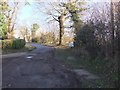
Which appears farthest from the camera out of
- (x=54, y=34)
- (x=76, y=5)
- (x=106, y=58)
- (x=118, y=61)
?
(x=54, y=34)

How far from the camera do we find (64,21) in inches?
985

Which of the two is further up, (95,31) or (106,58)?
(95,31)

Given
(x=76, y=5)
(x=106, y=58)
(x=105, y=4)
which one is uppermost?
(x=76, y=5)

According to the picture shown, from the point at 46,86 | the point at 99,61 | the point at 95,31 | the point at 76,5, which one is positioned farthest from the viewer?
the point at 76,5

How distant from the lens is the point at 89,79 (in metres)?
5.24

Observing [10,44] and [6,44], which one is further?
[10,44]

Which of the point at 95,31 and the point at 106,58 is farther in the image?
the point at 95,31

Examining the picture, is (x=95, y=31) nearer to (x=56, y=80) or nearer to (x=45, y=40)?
(x=56, y=80)

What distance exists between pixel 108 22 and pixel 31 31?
60.6 meters

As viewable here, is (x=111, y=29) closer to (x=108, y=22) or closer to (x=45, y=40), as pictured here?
(x=108, y=22)

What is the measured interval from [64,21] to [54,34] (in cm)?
1723

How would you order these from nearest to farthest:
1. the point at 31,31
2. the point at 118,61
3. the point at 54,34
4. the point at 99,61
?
the point at 118,61 → the point at 99,61 → the point at 54,34 → the point at 31,31

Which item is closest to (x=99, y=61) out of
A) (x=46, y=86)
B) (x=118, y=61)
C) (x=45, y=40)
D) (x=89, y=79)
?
(x=118, y=61)

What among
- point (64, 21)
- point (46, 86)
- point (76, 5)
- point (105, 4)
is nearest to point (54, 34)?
point (64, 21)
